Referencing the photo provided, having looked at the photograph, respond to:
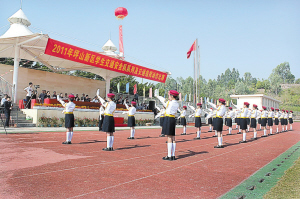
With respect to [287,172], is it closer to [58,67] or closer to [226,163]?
[226,163]

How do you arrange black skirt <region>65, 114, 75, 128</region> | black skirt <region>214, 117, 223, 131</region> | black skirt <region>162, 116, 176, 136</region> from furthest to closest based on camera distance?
black skirt <region>214, 117, 223, 131</region>, black skirt <region>65, 114, 75, 128</region>, black skirt <region>162, 116, 176, 136</region>

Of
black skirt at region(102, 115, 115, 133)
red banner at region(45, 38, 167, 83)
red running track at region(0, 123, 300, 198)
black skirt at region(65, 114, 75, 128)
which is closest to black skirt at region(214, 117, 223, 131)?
red running track at region(0, 123, 300, 198)

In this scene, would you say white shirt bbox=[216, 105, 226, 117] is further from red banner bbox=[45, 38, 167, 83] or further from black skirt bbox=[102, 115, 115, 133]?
red banner bbox=[45, 38, 167, 83]

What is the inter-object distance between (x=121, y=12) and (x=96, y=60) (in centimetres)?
529

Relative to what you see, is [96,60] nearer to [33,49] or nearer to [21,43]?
[33,49]

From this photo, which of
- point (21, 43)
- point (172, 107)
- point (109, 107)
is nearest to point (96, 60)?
point (21, 43)

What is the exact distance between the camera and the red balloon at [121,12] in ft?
75.9

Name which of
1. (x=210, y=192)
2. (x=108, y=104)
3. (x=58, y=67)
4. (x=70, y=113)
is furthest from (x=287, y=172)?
(x=58, y=67)

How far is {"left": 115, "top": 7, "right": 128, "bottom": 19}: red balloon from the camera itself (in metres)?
23.1

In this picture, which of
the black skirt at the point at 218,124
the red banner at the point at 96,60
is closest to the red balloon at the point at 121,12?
the red banner at the point at 96,60

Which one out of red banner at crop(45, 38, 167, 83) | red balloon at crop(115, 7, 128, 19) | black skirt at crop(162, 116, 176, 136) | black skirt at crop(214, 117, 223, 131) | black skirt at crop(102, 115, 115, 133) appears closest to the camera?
black skirt at crop(162, 116, 176, 136)

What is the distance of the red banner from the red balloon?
4145 millimetres

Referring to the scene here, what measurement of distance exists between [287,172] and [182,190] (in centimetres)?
301

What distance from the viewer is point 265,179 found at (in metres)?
5.24
